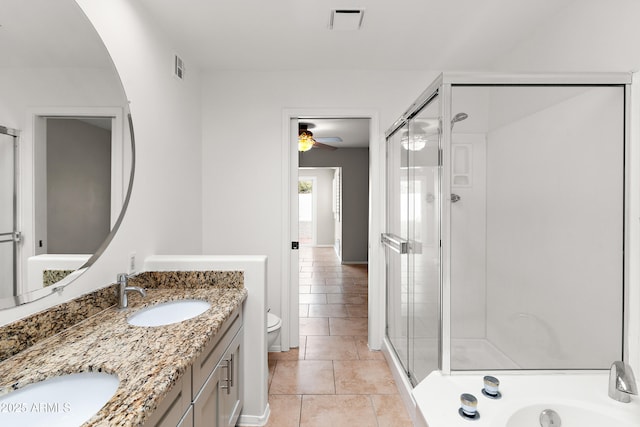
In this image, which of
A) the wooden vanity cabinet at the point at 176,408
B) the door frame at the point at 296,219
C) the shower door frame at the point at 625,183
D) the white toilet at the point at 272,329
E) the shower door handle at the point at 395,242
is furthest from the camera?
the door frame at the point at 296,219

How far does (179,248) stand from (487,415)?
2.15 m

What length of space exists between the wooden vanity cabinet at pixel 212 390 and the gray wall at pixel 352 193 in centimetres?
565

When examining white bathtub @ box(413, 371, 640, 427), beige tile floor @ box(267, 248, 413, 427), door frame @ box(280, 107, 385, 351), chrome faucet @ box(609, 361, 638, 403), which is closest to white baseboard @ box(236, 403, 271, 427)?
beige tile floor @ box(267, 248, 413, 427)

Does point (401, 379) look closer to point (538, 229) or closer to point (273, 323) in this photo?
point (273, 323)

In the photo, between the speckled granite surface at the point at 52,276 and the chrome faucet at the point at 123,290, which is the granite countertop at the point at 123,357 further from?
the speckled granite surface at the point at 52,276

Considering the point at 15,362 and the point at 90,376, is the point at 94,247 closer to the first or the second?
the point at 15,362

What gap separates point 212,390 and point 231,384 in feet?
1.03

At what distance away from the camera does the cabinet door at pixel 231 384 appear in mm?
1551

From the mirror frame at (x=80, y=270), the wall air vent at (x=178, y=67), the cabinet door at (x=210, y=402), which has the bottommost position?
the cabinet door at (x=210, y=402)

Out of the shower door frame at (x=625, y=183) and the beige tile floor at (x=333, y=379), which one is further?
the beige tile floor at (x=333, y=379)

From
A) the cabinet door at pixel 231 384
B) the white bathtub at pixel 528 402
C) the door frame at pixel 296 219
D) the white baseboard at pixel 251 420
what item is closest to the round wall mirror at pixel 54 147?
the cabinet door at pixel 231 384

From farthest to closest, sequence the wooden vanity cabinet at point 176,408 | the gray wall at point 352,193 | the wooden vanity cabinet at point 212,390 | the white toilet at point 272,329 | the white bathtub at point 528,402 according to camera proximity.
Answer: the gray wall at point 352,193 → the white toilet at point 272,329 → the white bathtub at point 528,402 → the wooden vanity cabinet at point 212,390 → the wooden vanity cabinet at point 176,408

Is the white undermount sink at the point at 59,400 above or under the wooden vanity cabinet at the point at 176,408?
above

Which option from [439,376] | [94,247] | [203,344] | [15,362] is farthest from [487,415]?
[94,247]
